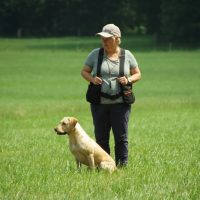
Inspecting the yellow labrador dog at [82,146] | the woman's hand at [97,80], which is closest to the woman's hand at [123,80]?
the woman's hand at [97,80]

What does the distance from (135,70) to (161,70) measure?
3446 centimetres

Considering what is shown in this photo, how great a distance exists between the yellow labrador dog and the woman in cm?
59

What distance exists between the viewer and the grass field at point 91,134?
8.15 m

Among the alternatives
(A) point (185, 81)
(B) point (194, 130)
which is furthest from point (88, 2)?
(B) point (194, 130)

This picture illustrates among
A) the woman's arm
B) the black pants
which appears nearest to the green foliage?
the black pants

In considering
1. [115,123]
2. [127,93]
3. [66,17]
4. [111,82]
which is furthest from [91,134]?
[66,17]

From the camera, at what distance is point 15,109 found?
23.6 meters

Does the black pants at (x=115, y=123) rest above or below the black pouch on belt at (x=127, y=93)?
below

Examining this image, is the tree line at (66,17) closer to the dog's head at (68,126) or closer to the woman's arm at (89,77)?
the woman's arm at (89,77)

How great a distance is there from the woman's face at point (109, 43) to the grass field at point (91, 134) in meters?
1.71

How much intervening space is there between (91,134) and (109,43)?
6561 mm

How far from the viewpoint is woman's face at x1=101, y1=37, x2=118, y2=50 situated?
9.61m

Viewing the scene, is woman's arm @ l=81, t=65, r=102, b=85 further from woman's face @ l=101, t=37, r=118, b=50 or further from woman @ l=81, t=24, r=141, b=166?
woman's face @ l=101, t=37, r=118, b=50

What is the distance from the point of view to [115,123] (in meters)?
10.0
